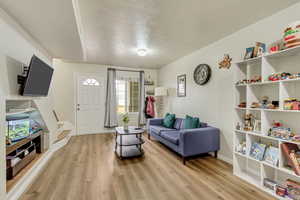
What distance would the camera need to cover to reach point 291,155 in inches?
65.3

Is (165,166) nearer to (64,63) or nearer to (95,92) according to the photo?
(95,92)

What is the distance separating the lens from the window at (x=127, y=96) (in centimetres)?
540

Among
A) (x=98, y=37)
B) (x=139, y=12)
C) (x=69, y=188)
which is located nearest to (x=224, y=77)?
(x=139, y=12)

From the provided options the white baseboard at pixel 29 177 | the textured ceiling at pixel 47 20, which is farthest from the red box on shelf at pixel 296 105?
the white baseboard at pixel 29 177

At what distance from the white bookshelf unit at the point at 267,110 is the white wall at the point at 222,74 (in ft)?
0.86

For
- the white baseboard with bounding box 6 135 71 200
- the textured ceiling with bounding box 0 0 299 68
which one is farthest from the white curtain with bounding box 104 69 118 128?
the white baseboard with bounding box 6 135 71 200

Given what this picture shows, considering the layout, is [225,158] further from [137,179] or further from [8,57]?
[8,57]

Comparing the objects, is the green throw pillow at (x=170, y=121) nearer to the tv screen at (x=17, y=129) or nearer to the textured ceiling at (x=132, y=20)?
the textured ceiling at (x=132, y=20)

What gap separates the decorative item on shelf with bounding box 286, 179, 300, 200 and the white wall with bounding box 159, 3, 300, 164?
3.18ft

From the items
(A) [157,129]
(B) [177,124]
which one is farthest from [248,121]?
(A) [157,129]

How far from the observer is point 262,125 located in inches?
77.7

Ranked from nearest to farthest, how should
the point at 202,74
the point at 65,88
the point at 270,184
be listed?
the point at 270,184 → the point at 202,74 → the point at 65,88

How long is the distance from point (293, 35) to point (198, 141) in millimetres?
2058

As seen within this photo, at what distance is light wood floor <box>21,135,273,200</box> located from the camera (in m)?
1.85
